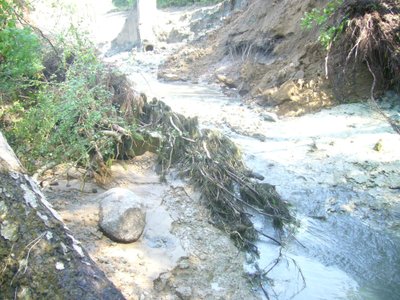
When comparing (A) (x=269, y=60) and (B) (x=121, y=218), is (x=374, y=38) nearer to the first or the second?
(A) (x=269, y=60)

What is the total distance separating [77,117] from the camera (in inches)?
185

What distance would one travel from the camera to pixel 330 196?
4965 millimetres

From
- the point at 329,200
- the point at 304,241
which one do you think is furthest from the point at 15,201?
the point at 329,200

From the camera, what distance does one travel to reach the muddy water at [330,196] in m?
3.79

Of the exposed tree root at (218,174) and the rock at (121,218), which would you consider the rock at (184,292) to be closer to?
the rock at (121,218)

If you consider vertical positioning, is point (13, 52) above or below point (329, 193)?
above


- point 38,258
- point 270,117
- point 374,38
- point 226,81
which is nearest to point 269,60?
point 226,81

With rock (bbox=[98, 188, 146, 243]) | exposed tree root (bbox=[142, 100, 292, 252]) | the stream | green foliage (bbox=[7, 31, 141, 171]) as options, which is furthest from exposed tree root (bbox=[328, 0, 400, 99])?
rock (bbox=[98, 188, 146, 243])

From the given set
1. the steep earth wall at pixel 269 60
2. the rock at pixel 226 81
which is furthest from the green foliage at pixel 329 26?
the rock at pixel 226 81

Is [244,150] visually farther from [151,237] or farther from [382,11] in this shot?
[382,11]

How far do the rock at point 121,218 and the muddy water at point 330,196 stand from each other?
119 cm

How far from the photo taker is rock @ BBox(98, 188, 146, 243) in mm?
3754

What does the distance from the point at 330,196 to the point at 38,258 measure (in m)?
3.73

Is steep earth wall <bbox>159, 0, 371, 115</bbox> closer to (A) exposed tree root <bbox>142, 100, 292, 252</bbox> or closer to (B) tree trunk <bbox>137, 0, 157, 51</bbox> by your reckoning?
(A) exposed tree root <bbox>142, 100, 292, 252</bbox>
